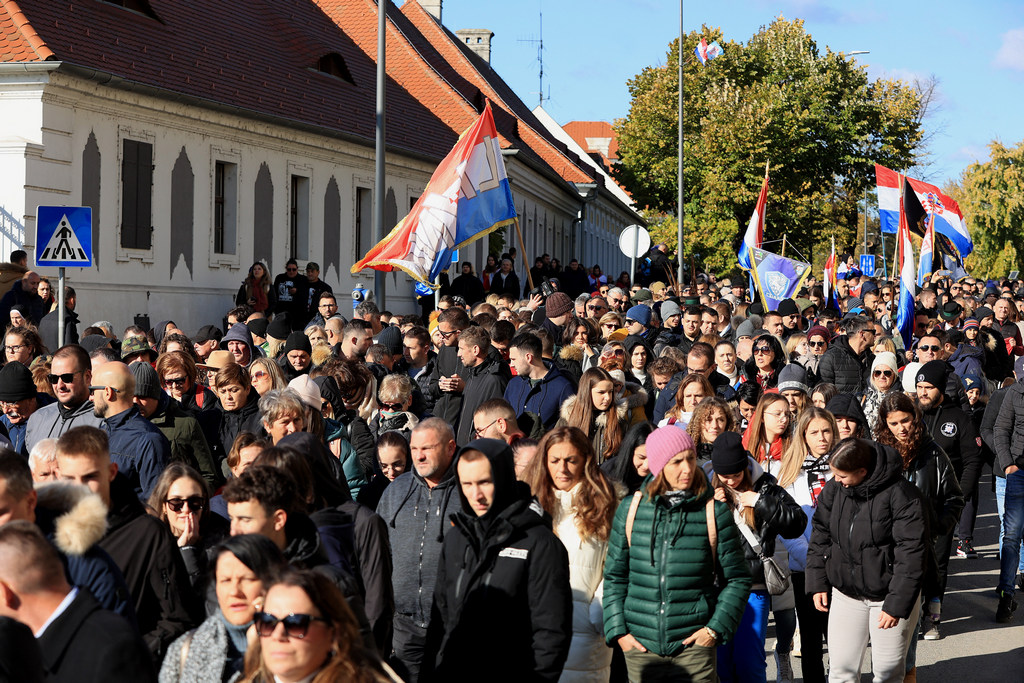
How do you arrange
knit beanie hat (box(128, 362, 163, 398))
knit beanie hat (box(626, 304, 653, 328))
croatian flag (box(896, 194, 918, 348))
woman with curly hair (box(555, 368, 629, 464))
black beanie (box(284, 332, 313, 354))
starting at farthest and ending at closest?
croatian flag (box(896, 194, 918, 348)) < knit beanie hat (box(626, 304, 653, 328)) < black beanie (box(284, 332, 313, 354)) < woman with curly hair (box(555, 368, 629, 464)) < knit beanie hat (box(128, 362, 163, 398))

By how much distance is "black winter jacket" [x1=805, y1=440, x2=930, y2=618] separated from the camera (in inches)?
278

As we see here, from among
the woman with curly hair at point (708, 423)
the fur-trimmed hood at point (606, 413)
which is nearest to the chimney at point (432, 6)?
the fur-trimmed hood at point (606, 413)

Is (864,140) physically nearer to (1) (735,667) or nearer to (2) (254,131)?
(2) (254,131)

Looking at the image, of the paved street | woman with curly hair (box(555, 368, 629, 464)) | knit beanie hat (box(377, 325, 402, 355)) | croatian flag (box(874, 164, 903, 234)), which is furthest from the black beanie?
croatian flag (box(874, 164, 903, 234))

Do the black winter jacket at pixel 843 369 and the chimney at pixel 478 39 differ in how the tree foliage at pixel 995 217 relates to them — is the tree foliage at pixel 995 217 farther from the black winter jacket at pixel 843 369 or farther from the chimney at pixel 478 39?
the black winter jacket at pixel 843 369

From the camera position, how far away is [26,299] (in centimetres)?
1627

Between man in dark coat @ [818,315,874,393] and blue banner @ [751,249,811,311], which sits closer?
man in dark coat @ [818,315,874,393]

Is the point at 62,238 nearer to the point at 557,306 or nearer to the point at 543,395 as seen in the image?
the point at 557,306

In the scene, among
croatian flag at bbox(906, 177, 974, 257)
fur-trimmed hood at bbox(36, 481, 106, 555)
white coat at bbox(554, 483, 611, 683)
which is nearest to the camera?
fur-trimmed hood at bbox(36, 481, 106, 555)

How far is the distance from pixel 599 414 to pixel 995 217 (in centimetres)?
6731

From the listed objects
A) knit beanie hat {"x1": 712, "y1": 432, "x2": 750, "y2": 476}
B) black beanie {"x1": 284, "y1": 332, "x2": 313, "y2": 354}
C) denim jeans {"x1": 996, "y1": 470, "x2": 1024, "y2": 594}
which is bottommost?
denim jeans {"x1": 996, "y1": 470, "x2": 1024, "y2": 594}

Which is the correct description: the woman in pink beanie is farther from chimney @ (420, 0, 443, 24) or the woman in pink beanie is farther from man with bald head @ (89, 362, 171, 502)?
chimney @ (420, 0, 443, 24)

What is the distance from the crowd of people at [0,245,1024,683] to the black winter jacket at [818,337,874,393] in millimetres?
946

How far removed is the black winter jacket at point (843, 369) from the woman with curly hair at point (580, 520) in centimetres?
660
